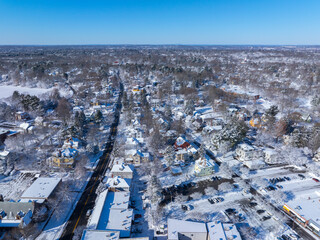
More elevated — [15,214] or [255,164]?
[15,214]

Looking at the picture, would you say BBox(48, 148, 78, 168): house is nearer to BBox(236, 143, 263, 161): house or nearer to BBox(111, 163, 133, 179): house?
BBox(111, 163, 133, 179): house

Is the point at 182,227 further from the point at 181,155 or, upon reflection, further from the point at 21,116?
the point at 21,116

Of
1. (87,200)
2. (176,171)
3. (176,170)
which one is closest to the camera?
(87,200)

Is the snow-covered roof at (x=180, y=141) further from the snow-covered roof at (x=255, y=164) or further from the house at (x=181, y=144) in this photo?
the snow-covered roof at (x=255, y=164)

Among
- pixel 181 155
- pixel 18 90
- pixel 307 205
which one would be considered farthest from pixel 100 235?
pixel 18 90

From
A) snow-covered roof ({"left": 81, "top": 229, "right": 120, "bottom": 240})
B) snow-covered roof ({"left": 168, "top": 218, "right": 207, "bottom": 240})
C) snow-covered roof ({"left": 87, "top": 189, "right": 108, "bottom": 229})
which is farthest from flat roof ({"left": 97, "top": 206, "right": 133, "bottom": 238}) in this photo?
snow-covered roof ({"left": 168, "top": 218, "right": 207, "bottom": 240})

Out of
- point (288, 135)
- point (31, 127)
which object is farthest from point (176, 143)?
point (31, 127)

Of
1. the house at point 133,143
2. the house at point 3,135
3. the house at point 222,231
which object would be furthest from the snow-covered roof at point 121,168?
the house at point 3,135
